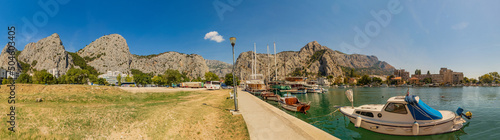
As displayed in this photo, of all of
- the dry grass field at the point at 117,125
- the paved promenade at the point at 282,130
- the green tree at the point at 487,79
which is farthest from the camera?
the green tree at the point at 487,79

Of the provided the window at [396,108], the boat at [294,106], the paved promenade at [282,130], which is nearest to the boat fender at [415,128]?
the window at [396,108]

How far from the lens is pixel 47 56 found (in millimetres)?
151750

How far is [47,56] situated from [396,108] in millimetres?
233523

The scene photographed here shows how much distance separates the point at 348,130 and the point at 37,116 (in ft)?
79.4

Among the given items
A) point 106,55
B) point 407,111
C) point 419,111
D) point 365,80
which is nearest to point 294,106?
Answer: point 407,111

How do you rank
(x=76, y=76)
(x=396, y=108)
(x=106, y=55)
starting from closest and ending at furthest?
(x=396, y=108)
(x=76, y=76)
(x=106, y=55)

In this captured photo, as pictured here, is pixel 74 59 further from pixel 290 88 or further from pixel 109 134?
pixel 109 134

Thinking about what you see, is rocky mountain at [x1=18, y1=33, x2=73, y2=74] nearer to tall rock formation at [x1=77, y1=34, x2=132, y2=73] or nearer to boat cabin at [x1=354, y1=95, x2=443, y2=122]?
tall rock formation at [x1=77, y1=34, x2=132, y2=73]

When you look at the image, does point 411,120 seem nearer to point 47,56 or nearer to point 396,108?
point 396,108

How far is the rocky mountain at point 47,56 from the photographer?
489 ft

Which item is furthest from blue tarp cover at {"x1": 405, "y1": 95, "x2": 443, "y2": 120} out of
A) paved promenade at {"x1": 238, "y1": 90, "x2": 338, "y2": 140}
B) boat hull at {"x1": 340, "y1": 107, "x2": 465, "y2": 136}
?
paved promenade at {"x1": 238, "y1": 90, "x2": 338, "y2": 140}

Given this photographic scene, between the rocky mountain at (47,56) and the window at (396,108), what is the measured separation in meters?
221

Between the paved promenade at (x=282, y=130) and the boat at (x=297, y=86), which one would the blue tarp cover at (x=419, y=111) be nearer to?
the paved promenade at (x=282, y=130)

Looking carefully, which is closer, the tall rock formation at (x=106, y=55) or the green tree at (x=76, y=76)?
the green tree at (x=76, y=76)
